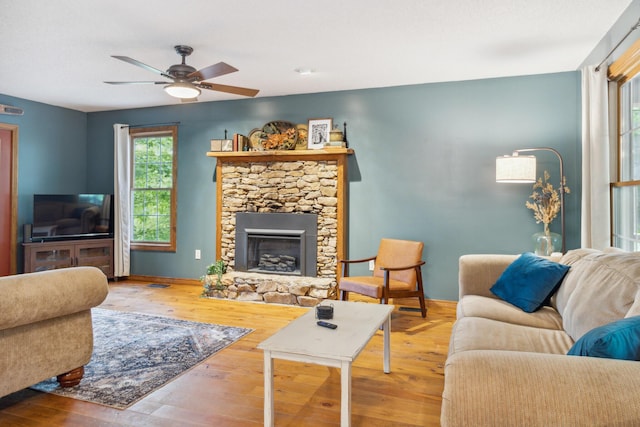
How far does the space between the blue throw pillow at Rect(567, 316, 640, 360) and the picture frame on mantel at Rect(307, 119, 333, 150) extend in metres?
3.95

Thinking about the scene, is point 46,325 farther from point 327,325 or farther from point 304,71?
point 304,71

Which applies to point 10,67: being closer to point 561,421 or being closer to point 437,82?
point 437,82

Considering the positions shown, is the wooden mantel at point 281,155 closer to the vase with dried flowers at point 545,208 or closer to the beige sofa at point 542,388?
the vase with dried flowers at point 545,208

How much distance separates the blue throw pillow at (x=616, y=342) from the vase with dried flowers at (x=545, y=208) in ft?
9.28

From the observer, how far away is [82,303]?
2367mm

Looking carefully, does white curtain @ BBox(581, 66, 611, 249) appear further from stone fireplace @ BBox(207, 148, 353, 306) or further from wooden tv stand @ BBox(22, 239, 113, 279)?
wooden tv stand @ BBox(22, 239, 113, 279)

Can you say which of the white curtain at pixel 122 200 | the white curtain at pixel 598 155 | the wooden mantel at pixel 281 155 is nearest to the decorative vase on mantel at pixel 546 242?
the white curtain at pixel 598 155

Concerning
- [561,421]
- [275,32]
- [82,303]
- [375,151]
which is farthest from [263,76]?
[561,421]

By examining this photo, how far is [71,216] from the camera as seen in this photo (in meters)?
5.66

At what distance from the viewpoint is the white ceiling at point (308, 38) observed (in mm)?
2885

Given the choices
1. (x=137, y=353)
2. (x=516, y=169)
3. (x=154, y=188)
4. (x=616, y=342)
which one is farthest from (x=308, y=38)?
(x=154, y=188)

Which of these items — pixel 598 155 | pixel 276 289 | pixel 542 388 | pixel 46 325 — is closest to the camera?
pixel 542 388

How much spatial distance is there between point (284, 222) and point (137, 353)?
2.43m

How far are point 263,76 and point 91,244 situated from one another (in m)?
3.44
